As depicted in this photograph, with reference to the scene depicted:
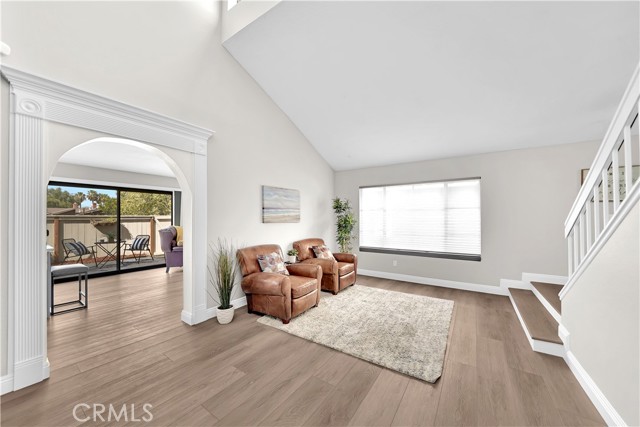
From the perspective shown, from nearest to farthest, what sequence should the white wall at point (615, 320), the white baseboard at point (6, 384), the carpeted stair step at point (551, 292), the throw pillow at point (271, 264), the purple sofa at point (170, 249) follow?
the white wall at point (615, 320)
the white baseboard at point (6, 384)
the carpeted stair step at point (551, 292)
the throw pillow at point (271, 264)
the purple sofa at point (170, 249)

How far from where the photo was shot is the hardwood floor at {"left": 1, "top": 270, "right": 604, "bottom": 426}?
1669mm

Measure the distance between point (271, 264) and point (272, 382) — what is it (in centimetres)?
177

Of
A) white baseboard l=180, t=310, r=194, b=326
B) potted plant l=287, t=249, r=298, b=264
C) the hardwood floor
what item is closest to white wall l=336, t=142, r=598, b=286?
the hardwood floor

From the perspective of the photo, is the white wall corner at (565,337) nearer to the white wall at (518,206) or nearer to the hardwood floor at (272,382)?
the hardwood floor at (272,382)

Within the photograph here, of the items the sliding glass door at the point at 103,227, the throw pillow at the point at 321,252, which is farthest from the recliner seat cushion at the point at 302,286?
the sliding glass door at the point at 103,227

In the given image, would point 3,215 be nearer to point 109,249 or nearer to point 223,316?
point 223,316

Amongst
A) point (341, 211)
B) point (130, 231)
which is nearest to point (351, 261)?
point (341, 211)

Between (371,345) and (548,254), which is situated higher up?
(548,254)

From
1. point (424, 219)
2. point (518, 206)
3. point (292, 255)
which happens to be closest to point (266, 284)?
point (292, 255)

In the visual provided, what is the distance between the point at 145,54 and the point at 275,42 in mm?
1561

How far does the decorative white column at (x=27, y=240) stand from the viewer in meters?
1.90

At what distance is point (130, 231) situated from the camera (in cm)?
588

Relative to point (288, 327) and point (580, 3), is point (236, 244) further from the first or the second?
point (580, 3)

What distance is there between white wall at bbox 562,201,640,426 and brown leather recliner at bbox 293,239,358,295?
2901 mm
